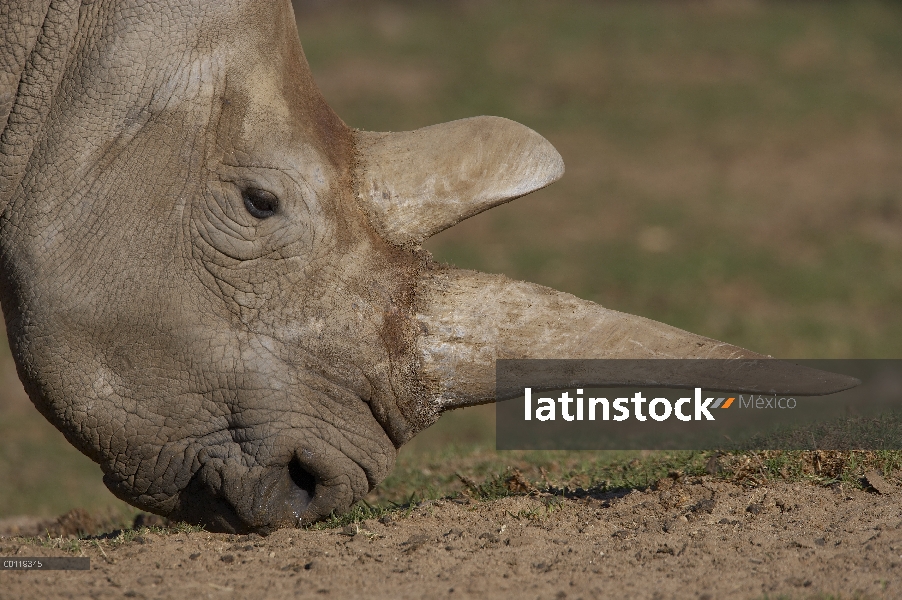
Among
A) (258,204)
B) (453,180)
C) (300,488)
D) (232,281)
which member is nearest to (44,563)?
(300,488)

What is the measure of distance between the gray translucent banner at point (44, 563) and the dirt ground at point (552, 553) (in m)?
0.05

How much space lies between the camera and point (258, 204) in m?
4.04

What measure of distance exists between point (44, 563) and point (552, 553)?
165 centimetres

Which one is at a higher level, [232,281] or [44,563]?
[232,281]

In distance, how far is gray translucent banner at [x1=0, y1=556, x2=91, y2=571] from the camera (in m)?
3.70

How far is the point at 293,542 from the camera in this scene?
389cm

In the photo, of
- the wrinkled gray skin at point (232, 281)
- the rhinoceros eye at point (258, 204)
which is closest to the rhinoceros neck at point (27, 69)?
the wrinkled gray skin at point (232, 281)

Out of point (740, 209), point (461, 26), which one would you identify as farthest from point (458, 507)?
point (461, 26)

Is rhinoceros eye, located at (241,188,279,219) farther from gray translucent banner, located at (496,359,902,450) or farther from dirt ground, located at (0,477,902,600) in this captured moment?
dirt ground, located at (0,477,902,600)

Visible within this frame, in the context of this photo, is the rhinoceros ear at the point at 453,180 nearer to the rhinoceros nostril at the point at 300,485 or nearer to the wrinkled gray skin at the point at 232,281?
the wrinkled gray skin at the point at 232,281

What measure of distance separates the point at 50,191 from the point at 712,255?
915 cm

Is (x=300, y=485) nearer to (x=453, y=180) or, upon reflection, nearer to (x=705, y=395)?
(x=453, y=180)

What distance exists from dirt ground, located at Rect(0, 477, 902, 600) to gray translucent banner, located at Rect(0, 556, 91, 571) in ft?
0.16

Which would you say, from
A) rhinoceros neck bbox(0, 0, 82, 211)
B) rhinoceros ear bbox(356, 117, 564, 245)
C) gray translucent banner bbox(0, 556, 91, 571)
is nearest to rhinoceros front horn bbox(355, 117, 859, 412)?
rhinoceros ear bbox(356, 117, 564, 245)
